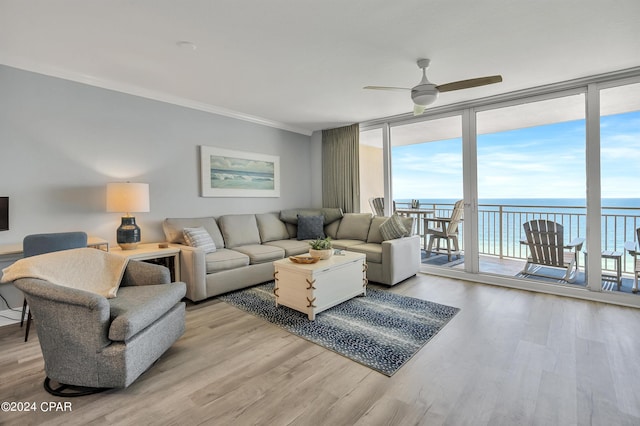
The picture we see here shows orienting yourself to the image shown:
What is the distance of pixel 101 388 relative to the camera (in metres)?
1.80

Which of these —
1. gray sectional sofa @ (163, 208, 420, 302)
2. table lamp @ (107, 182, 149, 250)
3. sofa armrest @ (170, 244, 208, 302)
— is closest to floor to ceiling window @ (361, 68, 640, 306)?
gray sectional sofa @ (163, 208, 420, 302)

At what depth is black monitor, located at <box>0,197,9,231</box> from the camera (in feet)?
8.55

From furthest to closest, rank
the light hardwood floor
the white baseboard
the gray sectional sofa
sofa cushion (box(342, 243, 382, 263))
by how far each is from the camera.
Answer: sofa cushion (box(342, 243, 382, 263)) < the gray sectional sofa < the white baseboard < the light hardwood floor

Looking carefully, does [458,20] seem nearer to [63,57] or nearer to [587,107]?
[587,107]

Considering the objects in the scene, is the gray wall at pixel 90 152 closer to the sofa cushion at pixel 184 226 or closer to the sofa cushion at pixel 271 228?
the sofa cushion at pixel 184 226

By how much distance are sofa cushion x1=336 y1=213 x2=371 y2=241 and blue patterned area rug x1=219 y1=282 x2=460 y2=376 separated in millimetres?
1327

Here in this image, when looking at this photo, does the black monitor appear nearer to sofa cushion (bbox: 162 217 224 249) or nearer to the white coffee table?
sofa cushion (bbox: 162 217 224 249)

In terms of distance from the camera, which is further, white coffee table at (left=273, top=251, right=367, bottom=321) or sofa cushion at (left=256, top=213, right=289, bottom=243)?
sofa cushion at (left=256, top=213, right=289, bottom=243)

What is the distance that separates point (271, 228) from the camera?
4828mm

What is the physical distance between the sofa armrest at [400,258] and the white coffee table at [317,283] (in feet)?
2.05

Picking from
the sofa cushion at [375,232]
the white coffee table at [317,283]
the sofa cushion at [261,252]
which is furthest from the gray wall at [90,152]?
the sofa cushion at [375,232]

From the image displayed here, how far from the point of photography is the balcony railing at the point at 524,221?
4.14m

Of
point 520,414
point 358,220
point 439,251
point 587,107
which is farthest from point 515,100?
point 520,414

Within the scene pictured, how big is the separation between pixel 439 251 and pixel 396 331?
12.8 feet
